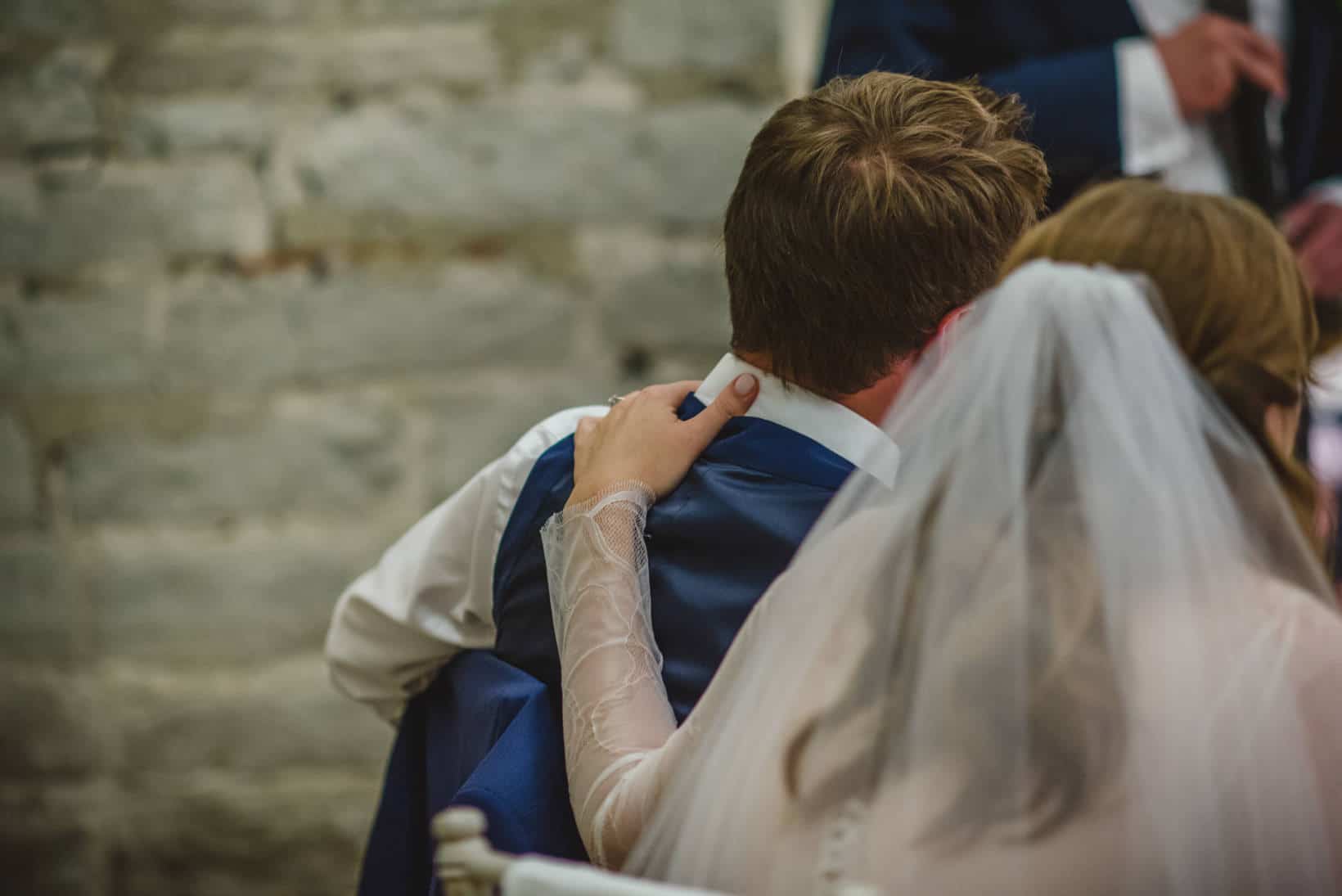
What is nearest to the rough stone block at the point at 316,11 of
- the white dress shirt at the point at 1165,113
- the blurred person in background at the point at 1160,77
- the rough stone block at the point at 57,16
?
the rough stone block at the point at 57,16

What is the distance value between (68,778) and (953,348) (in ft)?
7.15

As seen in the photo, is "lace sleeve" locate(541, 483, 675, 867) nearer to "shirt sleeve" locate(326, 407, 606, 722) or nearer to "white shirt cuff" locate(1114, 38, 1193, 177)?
"shirt sleeve" locate(326, 407, 606, 722)

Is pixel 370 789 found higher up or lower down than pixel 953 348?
lower down

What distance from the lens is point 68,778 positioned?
265 centimetres

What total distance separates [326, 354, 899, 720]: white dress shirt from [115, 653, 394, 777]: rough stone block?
41.2 inches

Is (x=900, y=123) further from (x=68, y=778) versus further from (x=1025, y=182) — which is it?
(x=68, y=778)

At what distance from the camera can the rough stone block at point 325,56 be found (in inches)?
101

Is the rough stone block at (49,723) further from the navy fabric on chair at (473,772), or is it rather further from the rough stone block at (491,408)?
the navy fabric on chair at (473,772)

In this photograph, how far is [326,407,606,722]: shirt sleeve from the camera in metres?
1.43

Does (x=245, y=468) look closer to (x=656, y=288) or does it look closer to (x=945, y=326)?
(x=656, y=288)

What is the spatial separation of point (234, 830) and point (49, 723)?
0.37 metres

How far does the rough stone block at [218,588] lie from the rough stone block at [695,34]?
Result: 94 cm

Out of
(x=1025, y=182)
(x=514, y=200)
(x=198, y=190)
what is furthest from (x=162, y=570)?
(x=1025, y=182)

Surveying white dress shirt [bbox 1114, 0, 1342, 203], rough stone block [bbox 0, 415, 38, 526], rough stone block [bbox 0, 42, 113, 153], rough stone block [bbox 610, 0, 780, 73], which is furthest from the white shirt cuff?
rough stone block [bbox 0, 415, 38, 526]
